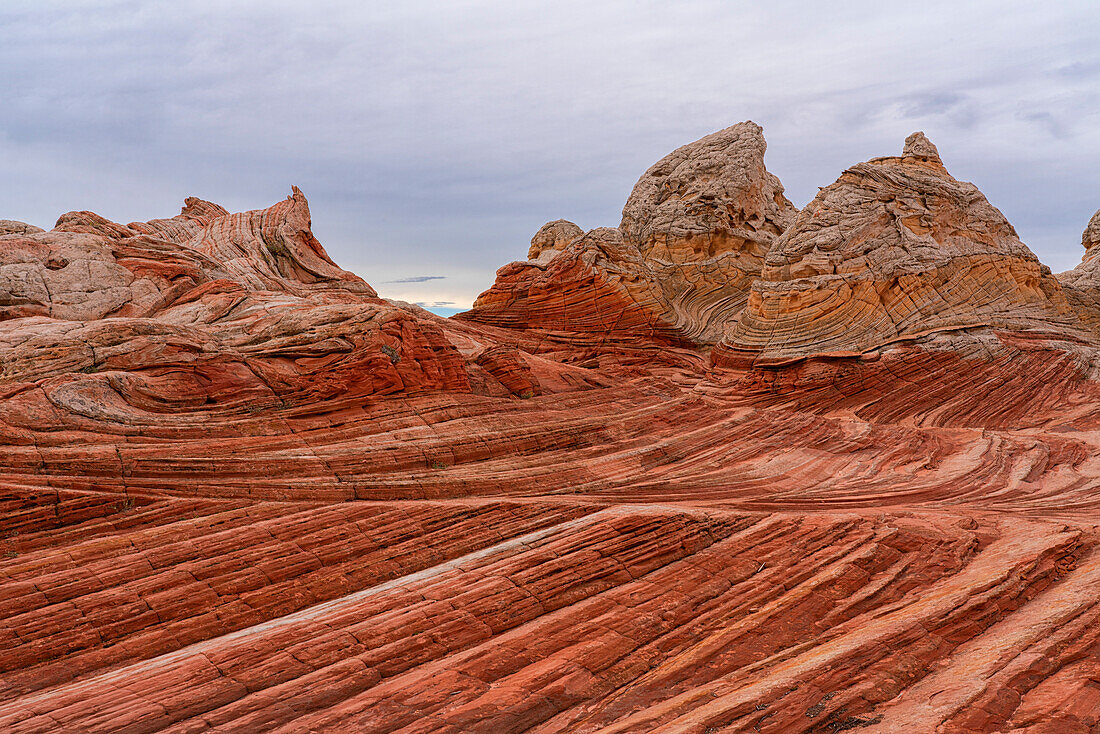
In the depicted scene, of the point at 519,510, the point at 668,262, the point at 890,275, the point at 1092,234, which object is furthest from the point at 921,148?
the point at 519,510

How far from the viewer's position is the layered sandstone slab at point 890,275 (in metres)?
21.4

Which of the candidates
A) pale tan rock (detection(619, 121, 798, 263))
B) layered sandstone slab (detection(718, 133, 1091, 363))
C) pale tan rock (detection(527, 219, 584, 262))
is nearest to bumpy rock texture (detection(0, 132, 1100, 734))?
layered sandstone slab (detection(718, 133, 1091, 363))

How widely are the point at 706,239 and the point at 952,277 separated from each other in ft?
38.5

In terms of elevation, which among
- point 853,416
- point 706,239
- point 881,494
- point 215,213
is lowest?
point 881,494

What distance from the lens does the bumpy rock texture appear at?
6965mm

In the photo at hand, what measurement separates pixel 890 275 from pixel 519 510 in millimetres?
15403

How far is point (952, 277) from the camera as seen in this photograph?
72.0ft

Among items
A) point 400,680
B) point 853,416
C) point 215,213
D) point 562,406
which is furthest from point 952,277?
point 215,213

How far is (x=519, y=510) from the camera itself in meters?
11.0

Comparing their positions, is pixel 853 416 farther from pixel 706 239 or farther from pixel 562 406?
pixel 706 239

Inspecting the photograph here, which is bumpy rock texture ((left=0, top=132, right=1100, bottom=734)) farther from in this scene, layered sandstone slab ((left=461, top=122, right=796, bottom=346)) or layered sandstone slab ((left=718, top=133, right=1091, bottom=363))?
layered sandstone slab ((left=461, top=122, right=796, bottom=346))

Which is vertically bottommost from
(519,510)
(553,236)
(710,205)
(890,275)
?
(519,510)

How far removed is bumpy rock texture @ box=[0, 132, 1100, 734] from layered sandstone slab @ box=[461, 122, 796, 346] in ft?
24.5

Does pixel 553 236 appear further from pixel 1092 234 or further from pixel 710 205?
pixel 1092 234
